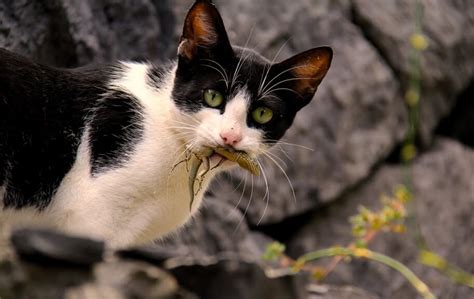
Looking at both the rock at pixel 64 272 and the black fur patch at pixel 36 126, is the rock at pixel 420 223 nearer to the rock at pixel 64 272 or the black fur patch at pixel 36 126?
the black fur patch at pixel 36 126

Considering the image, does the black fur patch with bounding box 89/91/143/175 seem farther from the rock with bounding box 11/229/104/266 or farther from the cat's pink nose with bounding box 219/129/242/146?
the rock with bounding box 11/229/104/266

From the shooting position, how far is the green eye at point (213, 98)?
2.09 meters

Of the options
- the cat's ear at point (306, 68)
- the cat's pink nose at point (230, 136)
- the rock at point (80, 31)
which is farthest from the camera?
the rock at point (80, 31)

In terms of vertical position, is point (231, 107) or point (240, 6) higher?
point (231, 107)

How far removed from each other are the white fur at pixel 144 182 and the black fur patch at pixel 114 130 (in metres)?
0.02

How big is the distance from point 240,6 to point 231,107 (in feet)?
4.93

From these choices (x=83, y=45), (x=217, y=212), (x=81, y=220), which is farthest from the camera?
(x=217, y=212)

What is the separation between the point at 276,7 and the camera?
3.53m

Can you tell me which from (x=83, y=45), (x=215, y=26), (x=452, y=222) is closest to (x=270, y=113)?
(x=215, y=26)

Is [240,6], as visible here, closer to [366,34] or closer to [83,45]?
[366,34]

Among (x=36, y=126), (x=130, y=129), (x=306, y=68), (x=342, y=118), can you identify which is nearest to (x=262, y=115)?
(x=306, y=68)

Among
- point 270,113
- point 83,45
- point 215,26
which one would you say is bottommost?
point 83,45

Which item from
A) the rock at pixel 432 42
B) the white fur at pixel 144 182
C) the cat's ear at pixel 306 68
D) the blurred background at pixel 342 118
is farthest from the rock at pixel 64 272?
the rock at pixel 432 42

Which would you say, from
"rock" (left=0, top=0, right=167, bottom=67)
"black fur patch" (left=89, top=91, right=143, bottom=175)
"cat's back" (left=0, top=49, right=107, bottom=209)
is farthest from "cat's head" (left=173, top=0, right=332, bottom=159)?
"rock" (left=0, top=0, right=167, bottom=67)
